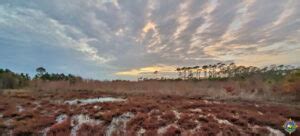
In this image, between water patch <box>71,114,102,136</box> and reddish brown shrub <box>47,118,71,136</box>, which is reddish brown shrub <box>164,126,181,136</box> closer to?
water patch <box>71,114,102,136</box>

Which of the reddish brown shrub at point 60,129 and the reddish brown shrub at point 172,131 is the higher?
the reddish brown shrub at point 60,129

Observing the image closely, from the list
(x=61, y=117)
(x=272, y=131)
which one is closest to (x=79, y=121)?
(x=61, y=117)

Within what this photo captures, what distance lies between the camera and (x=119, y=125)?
821 centimetres

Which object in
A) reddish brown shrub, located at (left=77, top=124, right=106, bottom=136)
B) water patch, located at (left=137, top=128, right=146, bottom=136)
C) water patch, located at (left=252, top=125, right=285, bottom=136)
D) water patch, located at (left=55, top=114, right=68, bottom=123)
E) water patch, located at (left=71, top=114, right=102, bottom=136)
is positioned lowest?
water patch, located at (left=252, top=125, right=285, bottom=136)

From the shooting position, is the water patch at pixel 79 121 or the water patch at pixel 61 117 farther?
the water patch at pixel 61 117

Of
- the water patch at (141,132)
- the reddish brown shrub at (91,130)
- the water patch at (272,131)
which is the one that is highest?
the reddish brown shrub at (91,130)

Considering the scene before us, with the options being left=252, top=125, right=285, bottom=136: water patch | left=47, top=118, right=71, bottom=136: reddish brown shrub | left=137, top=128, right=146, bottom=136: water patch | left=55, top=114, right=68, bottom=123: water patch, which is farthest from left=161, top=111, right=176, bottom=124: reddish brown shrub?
left=55, top=114, right=68, bottom=123: water patch

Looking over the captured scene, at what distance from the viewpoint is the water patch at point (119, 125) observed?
24.5 ft

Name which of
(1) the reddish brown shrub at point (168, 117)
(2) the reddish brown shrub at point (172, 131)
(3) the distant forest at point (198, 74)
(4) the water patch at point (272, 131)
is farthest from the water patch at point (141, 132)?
(3) the distant forest at point (198, 74)

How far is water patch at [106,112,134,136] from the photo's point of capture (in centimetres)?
748

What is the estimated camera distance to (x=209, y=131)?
723 cm

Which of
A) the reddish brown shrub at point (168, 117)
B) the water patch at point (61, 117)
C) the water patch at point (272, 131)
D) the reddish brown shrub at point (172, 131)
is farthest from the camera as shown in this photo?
the water patch at point (61, 117)

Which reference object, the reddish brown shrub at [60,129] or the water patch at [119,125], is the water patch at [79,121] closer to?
the reddish brown shrub at [60,129]

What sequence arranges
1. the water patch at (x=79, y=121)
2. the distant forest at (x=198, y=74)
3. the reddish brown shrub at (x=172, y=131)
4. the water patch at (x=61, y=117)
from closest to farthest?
the reddish brown shrub at (x=172, y=131) → the water patch at (x=79, y=121) → the water patch at (x=61, y=117) → the distant forest at (x=198, y=74)
